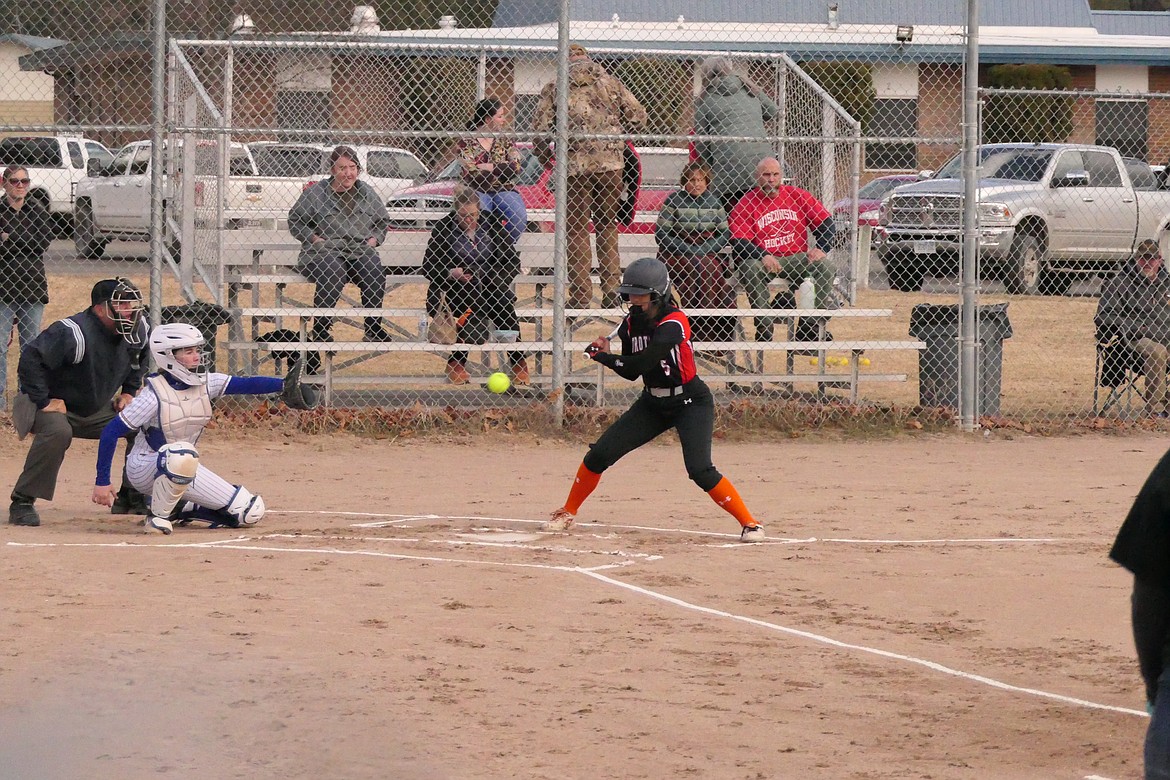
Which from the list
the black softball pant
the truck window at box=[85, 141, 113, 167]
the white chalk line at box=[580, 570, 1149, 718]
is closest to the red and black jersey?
the black softball pant

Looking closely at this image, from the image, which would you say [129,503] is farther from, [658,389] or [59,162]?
[59,162]

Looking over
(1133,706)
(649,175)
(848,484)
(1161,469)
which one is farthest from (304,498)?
(649,175)

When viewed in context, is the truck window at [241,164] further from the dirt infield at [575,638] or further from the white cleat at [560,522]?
the white cleat at [560,522]

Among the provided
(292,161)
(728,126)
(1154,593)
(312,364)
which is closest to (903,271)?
(728,126)

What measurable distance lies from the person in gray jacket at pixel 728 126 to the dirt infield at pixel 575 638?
3547 mm

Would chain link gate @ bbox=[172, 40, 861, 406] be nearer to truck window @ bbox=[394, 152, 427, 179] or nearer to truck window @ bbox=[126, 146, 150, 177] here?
truck window @ bbox=[394, 152, 427, 179]

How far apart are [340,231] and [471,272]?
3.85 ft

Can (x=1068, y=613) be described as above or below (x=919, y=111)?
below

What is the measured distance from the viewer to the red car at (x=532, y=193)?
1520cm

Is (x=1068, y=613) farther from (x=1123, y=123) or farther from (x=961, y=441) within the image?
(x=1123, y=123)

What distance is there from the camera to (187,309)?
11.8 m

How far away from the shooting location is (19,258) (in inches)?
507

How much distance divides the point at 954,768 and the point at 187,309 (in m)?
7.97

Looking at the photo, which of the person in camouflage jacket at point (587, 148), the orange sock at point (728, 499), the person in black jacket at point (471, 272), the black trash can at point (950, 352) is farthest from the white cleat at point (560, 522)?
the black trash can at point (950, 352)
